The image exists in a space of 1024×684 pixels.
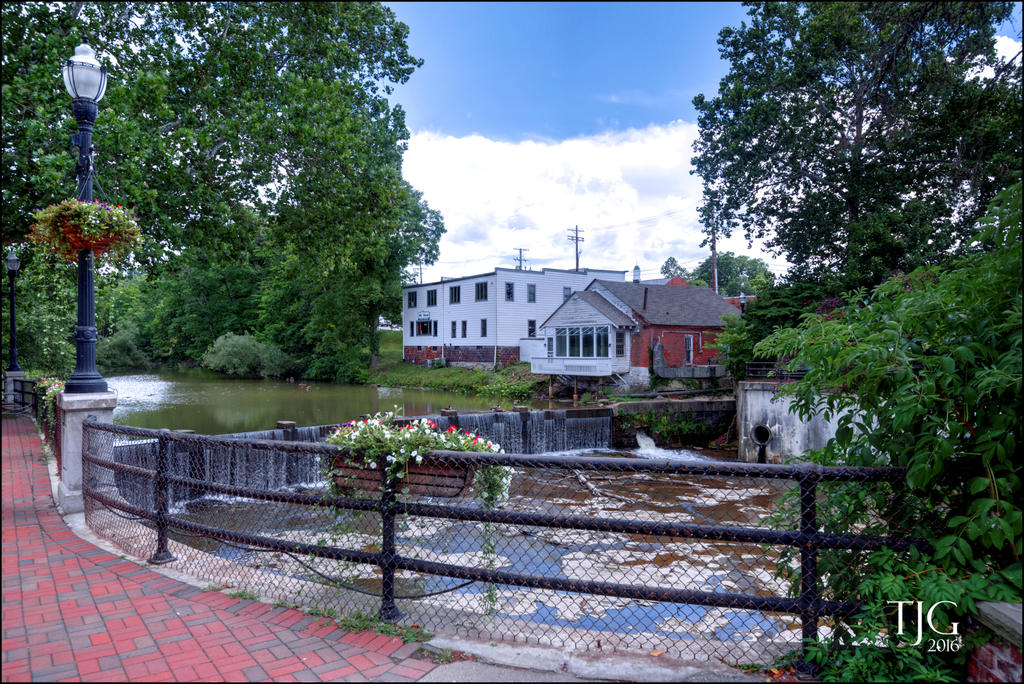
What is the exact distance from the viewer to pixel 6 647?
322 cm

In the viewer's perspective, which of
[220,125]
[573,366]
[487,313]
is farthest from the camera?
[487,313]

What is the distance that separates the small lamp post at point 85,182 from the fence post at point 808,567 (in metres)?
6.81

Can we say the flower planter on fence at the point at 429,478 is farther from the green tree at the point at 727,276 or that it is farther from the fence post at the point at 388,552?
the green tree at the point at 727,276

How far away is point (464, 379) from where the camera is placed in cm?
3719

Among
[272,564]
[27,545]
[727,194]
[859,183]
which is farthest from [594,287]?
[27,545]

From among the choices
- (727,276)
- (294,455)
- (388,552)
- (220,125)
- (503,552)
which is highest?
(727,276)

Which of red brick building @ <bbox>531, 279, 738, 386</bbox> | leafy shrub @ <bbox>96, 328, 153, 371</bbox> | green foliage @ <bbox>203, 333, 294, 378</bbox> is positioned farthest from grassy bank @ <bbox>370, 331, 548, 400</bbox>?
leafy shrub @ <bbox>96, 328, 153, 371</bbox>

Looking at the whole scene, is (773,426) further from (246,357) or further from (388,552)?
(246,357)

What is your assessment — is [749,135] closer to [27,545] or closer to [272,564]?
[272,564]

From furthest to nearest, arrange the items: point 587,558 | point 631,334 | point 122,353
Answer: point 122,353
point 631,334
point 587,558

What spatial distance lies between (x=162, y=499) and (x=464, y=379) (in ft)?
107

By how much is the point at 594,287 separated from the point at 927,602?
30.8 m

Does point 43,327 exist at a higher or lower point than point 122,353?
higher

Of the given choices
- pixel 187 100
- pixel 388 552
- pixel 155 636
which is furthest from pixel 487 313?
pixel 155 636
